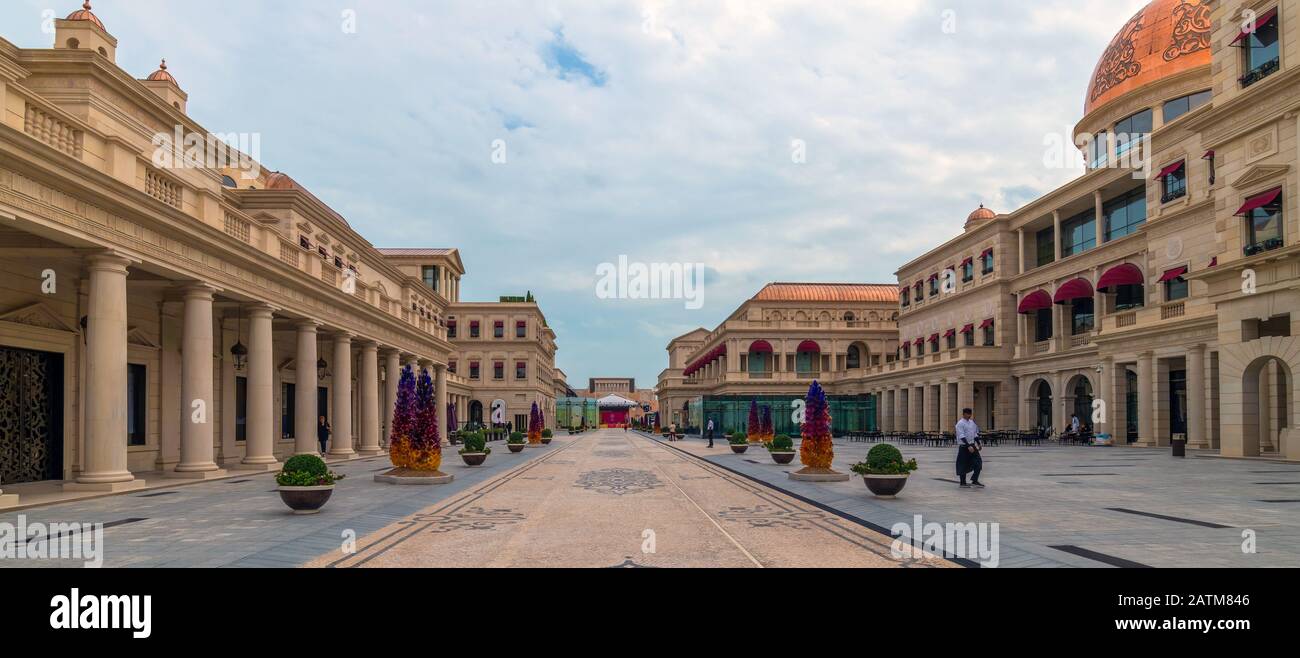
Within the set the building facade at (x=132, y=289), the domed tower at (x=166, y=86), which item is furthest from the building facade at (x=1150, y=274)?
the domed tower at (x=166, y=86)

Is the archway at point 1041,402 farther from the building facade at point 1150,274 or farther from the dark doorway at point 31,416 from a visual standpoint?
the dark doorway at point 31,416

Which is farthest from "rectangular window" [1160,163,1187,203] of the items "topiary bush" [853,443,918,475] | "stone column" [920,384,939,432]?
"topiary bush" [853,443,918,475]

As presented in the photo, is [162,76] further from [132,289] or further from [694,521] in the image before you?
[694,521]

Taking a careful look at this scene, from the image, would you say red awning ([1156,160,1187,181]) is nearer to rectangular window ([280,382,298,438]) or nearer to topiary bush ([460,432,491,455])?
topiary bush ([460,432,491,455])

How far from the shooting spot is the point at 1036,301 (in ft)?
171

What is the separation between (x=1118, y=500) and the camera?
15.5 meters

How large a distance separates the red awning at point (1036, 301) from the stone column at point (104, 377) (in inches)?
2039

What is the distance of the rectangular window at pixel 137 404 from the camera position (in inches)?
928

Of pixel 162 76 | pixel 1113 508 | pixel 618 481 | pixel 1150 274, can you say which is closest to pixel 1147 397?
pixel 1150 274

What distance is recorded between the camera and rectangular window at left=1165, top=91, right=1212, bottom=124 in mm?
44688

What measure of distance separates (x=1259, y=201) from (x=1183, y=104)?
23694mm

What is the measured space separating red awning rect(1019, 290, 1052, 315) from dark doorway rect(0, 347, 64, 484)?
2046 inches
